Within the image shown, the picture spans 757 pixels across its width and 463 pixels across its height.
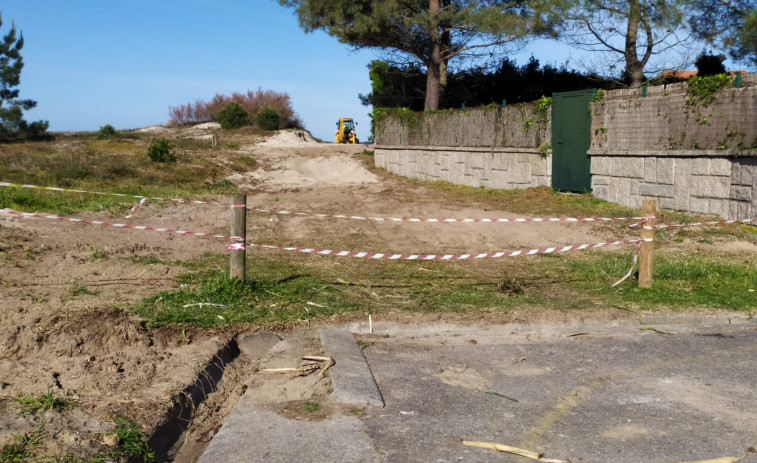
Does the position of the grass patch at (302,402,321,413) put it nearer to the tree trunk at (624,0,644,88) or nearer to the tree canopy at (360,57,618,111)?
the tree trunk at (624,0,644,88)

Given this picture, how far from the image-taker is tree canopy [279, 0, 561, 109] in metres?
25.6

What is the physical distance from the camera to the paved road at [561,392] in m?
4.46

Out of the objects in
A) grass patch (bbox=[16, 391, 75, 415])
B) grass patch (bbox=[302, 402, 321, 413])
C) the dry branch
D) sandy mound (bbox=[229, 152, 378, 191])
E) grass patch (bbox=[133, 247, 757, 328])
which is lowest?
the dry branch

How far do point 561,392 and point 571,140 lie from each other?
1330 centimetres

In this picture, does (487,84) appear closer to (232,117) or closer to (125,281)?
(232,117)

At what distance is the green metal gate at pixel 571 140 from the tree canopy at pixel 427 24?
7.29 metres

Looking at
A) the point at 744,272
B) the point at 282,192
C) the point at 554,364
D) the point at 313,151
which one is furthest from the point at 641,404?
the point at 313,151

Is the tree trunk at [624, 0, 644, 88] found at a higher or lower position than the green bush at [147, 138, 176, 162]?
higher

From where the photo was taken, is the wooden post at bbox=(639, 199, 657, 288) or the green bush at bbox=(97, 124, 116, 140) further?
the green bush at bbox=(97, 124, 116, 140)

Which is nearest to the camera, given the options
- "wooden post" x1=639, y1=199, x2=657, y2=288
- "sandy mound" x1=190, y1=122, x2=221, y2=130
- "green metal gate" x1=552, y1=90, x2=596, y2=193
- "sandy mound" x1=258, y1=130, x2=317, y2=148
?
"wooden post" x1=639, y1=199, x2=657, y2=288

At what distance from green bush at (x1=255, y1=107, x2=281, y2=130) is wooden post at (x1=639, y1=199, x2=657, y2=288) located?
128 ft

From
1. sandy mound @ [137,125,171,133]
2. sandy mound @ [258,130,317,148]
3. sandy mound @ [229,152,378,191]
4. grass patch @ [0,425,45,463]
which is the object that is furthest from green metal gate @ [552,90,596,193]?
sandy mound @ [137,125,171,133]

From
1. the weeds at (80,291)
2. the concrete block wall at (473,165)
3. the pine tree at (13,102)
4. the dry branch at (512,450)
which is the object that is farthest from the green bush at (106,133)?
the dry branch at (512,450)

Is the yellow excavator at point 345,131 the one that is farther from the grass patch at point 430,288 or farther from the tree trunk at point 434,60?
the grass patch at point 430,288
